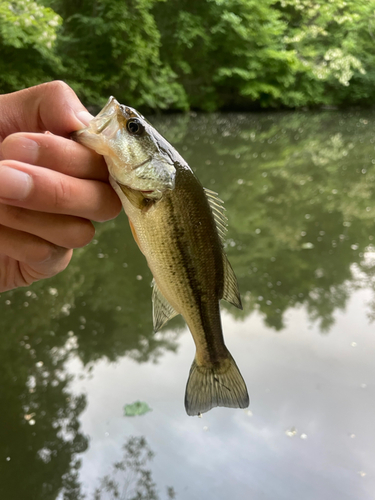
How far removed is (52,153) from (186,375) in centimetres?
227

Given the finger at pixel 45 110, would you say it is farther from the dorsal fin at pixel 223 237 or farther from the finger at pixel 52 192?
the dorsal fin at pixel 223 237

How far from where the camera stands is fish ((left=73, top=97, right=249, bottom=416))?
1142mm

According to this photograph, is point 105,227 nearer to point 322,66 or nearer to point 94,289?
point 94,289

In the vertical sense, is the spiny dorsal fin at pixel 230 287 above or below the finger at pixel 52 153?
below

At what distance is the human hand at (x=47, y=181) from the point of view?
3.50 feet

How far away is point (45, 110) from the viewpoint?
1274mm

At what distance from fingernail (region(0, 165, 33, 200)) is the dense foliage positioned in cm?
1015

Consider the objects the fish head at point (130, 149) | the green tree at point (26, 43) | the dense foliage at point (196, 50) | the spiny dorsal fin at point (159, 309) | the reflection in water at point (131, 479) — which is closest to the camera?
the fish head at point (130, 149)

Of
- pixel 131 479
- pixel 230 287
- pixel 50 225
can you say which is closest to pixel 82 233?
pixel 50 225

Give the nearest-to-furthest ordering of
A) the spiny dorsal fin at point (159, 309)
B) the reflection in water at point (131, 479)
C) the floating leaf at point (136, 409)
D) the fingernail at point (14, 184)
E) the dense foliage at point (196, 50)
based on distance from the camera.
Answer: the fingernail at point (14, 184), the spiny dorsal fin at point (159, 309), the reflection in water at point (131, 479), the floating leaf at point (136, 409), the dense foliage at point (196, 50)

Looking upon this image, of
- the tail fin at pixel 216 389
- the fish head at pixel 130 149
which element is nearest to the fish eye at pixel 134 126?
the fish head at pixel 130 149

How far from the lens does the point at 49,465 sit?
241 cm

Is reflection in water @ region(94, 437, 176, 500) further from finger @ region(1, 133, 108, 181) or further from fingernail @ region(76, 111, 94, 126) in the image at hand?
fingernail @ region(76, 111, 94, 126)

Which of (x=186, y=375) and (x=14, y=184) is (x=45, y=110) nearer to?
(x=14, y=184)
